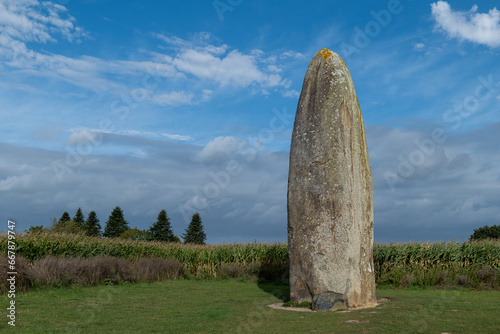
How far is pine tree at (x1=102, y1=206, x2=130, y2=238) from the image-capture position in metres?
48.7

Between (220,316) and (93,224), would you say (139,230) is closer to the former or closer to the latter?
(93,224)

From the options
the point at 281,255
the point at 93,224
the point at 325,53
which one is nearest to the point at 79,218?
the point at 93,224

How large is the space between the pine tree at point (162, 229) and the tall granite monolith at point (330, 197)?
3730 centimetres

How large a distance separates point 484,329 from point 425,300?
436cm

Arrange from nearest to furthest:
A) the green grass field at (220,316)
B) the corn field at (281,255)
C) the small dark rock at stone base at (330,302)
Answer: the green grass field at (220,316) → the small dark rock at stone base at (330,302) → the corn field at (281,255)

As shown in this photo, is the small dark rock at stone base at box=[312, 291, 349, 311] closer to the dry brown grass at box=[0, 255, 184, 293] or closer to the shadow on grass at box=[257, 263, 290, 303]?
the shadow on grass at box=[257, 263, 290, 303]

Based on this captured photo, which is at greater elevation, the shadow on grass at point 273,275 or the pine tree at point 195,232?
the pine tree at point 195,232

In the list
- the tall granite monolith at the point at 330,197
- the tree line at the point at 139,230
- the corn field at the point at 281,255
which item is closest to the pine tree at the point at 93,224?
the tree line at the point at 139,230

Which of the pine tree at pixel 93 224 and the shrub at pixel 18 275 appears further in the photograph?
the pine tree at pixel 93 224

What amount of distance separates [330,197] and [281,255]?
11.8 meters

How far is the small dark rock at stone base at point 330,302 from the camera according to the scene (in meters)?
11.2

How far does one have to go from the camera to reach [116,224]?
49250 millimetres

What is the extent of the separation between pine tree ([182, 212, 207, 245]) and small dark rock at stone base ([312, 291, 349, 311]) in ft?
124

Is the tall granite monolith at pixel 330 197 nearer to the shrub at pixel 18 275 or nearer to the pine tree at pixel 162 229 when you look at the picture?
the shrub at pixel 18 275
